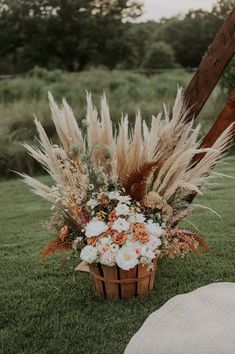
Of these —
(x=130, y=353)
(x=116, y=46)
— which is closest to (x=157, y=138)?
(x=130, y=353)

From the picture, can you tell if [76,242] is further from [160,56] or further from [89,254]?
[160,56]

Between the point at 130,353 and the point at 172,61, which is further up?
the point at 130,353

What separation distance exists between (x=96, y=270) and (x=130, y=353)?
71cm

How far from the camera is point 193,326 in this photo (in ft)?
8.87

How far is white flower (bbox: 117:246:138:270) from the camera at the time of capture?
2973 mm

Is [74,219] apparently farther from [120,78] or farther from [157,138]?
[120,78]

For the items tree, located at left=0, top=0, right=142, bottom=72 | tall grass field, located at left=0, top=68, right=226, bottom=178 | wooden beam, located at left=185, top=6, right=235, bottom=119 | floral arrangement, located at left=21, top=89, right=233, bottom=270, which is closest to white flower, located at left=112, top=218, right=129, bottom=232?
floral arrangement, located at left=21, top=89, right=233, bottom=270

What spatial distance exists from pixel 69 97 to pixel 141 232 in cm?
1122

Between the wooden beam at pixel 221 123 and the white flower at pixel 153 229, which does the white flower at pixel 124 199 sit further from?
the wooden beam at pixel 221 123

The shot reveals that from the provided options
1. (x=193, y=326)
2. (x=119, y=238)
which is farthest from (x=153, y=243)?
(x=193, y=326)

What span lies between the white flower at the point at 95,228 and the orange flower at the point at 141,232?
164 mm

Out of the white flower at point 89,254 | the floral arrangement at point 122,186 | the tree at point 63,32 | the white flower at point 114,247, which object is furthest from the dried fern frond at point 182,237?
the tree at point 63,32

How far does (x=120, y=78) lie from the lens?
1770cm

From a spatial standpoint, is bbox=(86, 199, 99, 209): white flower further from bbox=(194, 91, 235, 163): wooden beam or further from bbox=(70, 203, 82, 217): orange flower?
bbox=(194, 91, 235, 163): wooden beam
